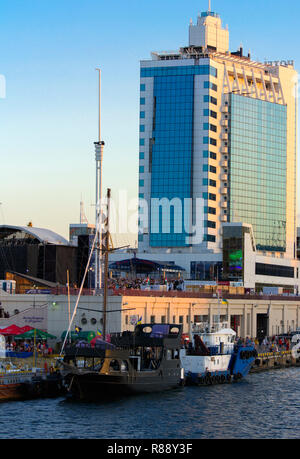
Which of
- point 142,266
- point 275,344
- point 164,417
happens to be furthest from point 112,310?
point 142,266

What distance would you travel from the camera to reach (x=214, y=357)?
80.8 meters

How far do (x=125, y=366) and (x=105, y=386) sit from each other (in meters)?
2.53

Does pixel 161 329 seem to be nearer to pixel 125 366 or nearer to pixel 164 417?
pixel 125 366

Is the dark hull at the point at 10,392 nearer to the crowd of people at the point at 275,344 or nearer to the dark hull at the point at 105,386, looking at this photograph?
the dark hull at the point at 105,386

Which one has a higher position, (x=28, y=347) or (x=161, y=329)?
(x=161, y=329)

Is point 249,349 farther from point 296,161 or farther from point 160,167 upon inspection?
point 296,161

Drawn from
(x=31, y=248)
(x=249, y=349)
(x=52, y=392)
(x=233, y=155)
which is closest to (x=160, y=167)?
(x=233, y=155)

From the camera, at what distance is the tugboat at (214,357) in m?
79.4

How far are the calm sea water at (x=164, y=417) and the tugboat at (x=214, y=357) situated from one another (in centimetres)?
429

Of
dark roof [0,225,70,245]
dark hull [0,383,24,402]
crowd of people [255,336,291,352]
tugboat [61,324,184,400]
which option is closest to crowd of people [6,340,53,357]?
tugboat [61,324,184,400]

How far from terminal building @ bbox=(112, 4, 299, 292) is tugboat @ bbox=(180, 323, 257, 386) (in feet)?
220

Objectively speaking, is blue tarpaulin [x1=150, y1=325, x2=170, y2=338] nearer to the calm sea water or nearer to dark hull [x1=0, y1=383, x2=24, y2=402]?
the calm sea water

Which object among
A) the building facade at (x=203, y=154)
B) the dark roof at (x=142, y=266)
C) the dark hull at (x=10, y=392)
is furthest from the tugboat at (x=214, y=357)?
the building facade at (x=203, y=154)

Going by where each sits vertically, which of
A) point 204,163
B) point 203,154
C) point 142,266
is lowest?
point 142,266
